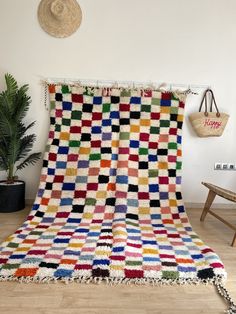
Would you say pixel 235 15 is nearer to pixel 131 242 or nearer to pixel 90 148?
pixel 90 148

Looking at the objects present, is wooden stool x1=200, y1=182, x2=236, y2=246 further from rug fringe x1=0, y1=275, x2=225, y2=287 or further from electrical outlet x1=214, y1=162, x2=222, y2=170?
rug fringe x1=0, y1=275, x2=225, y2=287

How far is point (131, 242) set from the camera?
1969mm

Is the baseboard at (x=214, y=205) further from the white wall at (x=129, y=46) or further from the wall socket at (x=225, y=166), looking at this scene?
the white wall at (x=129, y=46)

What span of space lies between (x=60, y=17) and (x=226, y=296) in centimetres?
270

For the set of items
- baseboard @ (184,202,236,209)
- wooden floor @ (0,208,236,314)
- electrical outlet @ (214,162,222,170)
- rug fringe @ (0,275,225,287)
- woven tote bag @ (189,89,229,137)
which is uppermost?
woven tote bag @ (189,89,229,137)

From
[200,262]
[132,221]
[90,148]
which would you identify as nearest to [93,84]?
[90,148]

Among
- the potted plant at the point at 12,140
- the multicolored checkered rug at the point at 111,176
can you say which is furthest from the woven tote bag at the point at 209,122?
the potted plant at the point at 12,140

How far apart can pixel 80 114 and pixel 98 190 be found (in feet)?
2.59

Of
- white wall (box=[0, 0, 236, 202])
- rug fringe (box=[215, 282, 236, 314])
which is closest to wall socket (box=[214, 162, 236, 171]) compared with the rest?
white wall (box=[0, 0, 236, 202])

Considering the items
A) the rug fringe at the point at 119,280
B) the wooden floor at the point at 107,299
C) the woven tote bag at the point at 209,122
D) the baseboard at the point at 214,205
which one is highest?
the woven tote bag at the point at 209,122

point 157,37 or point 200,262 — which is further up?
point 157,37

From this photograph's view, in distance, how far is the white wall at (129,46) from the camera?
108 inches

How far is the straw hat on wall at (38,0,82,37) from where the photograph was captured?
2.68 metres

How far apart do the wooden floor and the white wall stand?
5.40 feet
